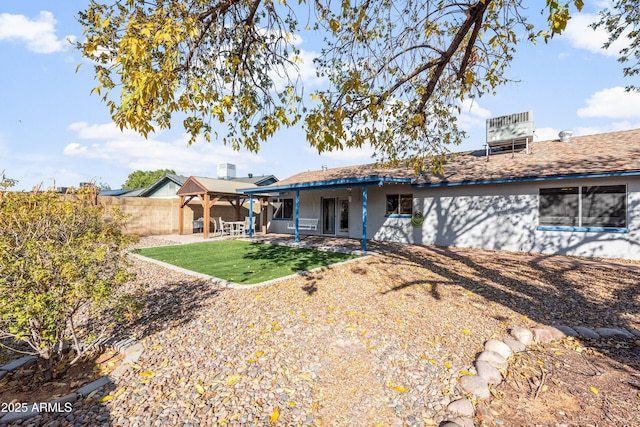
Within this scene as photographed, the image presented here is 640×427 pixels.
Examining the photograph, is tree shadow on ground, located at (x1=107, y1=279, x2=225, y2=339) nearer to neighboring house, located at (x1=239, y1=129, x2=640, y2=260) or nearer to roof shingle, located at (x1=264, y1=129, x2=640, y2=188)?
neighboring house, located at (x1=239, y1=129, x2=640, y2=260)

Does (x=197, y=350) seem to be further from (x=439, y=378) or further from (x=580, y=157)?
(x=580, y=157)

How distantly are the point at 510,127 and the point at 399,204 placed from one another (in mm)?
5768

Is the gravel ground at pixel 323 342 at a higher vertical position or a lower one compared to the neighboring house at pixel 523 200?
lower

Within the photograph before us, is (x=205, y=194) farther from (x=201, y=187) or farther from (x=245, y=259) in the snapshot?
(x=245, y=259)

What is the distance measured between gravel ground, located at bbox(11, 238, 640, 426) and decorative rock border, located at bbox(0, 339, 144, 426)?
5.2 inches

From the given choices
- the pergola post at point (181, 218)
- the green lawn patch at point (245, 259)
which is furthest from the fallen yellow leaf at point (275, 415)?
the pergola post at point (181, 218)

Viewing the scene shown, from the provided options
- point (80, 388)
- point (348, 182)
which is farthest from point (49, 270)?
point (348, 182)

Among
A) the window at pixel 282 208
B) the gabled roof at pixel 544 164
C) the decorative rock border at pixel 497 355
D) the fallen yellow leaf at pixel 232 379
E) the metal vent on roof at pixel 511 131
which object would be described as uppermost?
the metal vent on roof at pixel 511 131

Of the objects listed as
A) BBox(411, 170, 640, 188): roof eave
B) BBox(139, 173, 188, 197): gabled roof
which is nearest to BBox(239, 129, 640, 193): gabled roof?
BBox(411, 170, 640, 188): roof eave

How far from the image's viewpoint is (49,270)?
282 cm

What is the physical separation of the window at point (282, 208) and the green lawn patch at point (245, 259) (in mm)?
5937

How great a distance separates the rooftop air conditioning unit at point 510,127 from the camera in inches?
481

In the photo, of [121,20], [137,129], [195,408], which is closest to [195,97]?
[137,129]

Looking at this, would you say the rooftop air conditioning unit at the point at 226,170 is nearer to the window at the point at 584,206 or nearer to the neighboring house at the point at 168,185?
the neighboring house at the point at 168,185
